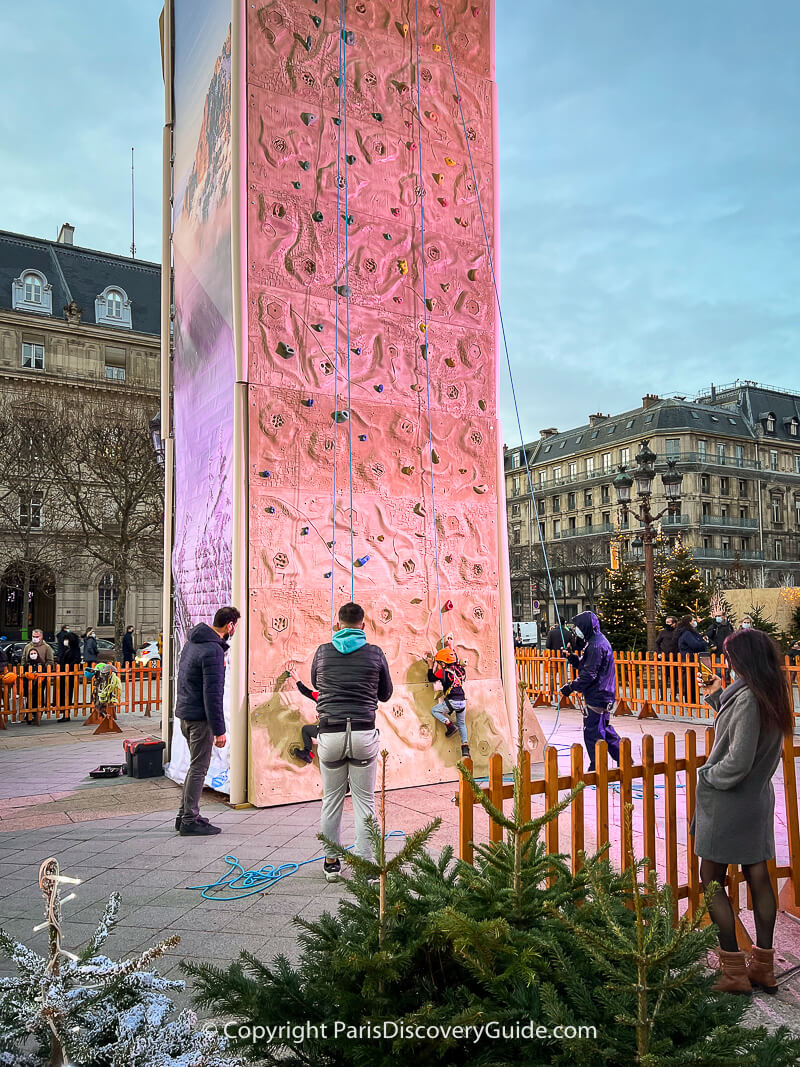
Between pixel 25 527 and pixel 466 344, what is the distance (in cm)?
2488

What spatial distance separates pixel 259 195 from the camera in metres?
8.21

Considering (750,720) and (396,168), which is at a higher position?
(396,168)

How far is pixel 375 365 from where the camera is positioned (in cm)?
889

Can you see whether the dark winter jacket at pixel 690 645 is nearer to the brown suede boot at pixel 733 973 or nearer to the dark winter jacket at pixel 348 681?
the dark winter jacket at pixel 348 681

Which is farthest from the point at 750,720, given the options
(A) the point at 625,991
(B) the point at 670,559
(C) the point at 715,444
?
(C) the point at 715,444

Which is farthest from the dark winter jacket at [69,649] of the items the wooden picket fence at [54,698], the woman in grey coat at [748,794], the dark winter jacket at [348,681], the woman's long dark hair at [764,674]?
the woman's long dark hair at [764,674]

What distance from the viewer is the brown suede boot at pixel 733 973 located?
11.7 ft

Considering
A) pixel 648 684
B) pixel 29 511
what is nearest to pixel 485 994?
pixel 648 684

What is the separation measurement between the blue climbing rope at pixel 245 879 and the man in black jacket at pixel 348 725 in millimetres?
338

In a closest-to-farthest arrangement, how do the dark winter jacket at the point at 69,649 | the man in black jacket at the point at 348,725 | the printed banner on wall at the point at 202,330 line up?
the man in black jacket at the point at 348,725, the printed banner on wall at the point at 202,330, the dark winter jacket at the point at 69,649

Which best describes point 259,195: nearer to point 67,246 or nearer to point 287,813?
point 287,813

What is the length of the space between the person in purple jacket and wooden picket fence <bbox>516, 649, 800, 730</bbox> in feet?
15.7

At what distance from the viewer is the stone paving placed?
4402 millimetres

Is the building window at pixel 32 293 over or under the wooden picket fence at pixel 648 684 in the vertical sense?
over
